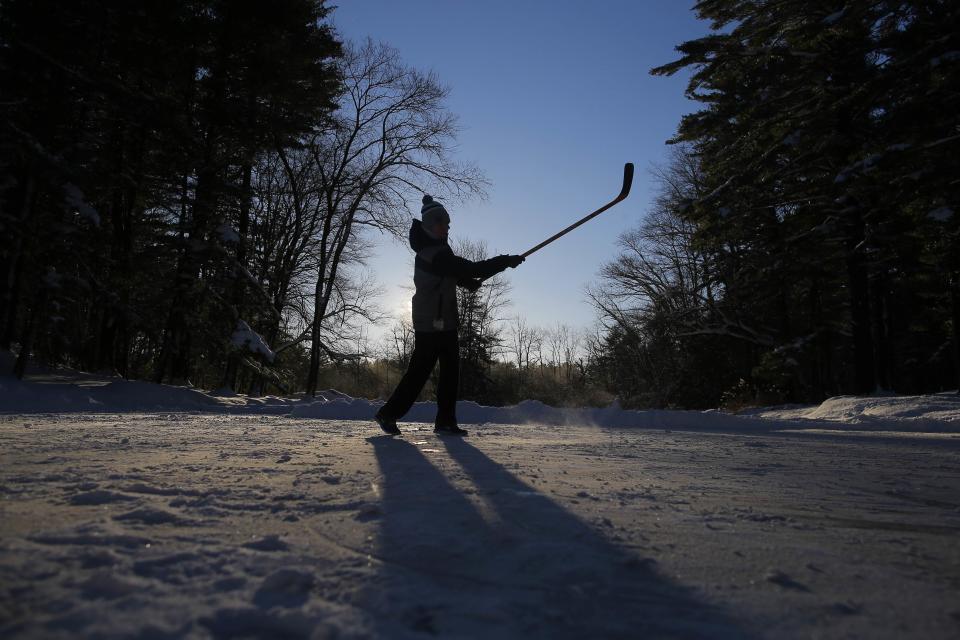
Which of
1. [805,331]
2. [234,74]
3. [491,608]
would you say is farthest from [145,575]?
[805,331]

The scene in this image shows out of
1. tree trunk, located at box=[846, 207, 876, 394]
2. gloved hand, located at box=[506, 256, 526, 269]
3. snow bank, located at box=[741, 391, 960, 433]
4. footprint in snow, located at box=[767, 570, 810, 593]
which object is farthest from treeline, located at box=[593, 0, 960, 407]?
footprint in snow, located at box=[767, 570, 810, 593]

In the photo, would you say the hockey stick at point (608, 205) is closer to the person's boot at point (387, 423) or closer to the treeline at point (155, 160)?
the person's boot at point (387, 423)

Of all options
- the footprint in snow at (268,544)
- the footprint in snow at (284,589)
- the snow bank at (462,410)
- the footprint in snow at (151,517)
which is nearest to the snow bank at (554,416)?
the snow bank at (462,410)

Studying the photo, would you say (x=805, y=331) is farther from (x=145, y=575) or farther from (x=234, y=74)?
(x=145, y=575)

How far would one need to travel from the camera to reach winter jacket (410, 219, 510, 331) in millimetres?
4953

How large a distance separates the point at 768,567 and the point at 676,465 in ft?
6.75

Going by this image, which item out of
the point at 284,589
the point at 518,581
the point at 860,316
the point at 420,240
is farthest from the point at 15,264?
the point at 860,316

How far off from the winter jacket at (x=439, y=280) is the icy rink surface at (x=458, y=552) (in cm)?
219

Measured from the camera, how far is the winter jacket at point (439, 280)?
16.3ft

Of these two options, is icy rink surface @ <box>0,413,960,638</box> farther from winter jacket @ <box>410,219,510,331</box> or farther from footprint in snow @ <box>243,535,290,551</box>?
winter jacket @ <box>410,219,510,331</box>

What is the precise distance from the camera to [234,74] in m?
14.5

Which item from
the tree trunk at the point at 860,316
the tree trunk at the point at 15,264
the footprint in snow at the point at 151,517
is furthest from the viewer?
the tree trunk at the point at 860,316

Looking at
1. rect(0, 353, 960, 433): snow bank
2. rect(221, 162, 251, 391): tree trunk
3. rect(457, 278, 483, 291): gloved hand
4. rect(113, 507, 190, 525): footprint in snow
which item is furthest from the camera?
rect(221, 162, 251, 391): tree trunk

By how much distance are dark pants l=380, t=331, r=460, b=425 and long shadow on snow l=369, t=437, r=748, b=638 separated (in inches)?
114
